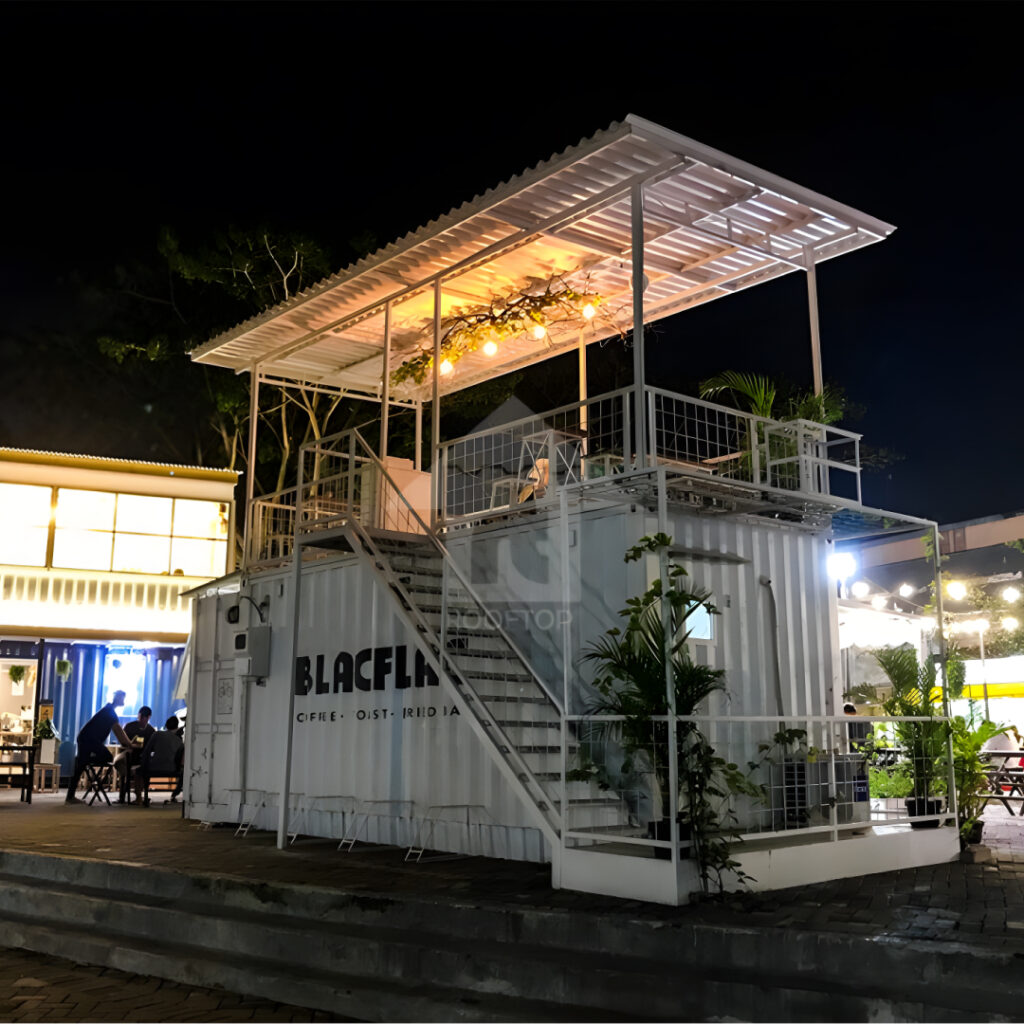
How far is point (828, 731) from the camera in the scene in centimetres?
1023

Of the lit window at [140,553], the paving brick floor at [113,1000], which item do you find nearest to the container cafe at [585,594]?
the paving brick floor at [113,1000]

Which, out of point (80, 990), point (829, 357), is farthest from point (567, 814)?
point (829, 357)

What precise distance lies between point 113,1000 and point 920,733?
701 centimetres

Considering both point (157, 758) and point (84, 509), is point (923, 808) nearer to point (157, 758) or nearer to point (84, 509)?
point (157, 758)

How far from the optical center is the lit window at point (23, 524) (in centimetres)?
2144

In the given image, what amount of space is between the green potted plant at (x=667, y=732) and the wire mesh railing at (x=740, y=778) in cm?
1

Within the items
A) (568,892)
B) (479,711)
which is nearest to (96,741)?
(479,711)

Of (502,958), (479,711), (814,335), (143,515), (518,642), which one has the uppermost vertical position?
(143,515)

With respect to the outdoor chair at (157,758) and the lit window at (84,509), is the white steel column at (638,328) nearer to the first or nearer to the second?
the outdoor chair at (157,758)

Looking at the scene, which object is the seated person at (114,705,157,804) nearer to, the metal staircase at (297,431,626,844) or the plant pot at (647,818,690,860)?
the metal staircase at (297,431,626,844)

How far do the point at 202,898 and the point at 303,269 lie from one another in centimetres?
1830

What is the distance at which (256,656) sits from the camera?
42.8ft

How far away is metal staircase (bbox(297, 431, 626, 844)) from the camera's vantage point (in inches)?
339

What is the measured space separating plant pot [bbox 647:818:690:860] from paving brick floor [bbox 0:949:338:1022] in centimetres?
245
